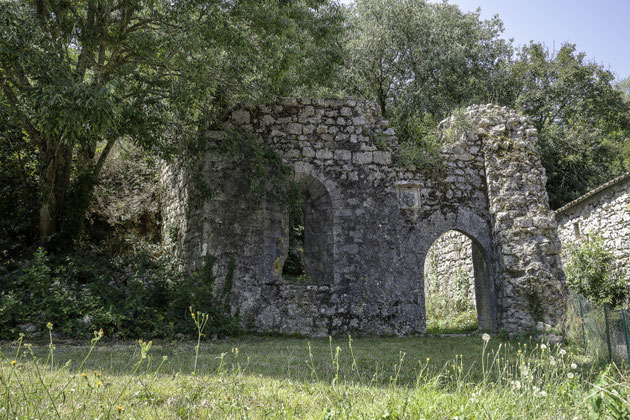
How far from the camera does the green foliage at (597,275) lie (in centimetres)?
1359

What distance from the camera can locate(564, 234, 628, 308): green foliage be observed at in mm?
13586

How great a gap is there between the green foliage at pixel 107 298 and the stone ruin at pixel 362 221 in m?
0.50

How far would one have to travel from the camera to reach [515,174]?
10211 millimetres

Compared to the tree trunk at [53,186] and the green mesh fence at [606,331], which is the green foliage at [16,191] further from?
the green mesh fence at [606,331]

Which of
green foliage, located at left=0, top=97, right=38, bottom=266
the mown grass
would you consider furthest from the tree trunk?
the mown grass

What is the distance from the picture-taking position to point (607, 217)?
46.4 ft

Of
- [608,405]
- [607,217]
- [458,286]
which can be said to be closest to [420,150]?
[458,286]

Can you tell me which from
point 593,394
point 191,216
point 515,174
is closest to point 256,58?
point 191,216

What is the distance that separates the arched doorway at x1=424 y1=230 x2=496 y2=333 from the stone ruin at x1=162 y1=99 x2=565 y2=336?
0.09 m

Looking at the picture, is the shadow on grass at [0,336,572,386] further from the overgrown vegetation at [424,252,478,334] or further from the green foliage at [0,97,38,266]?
the green foliage at [0,97,38,266]

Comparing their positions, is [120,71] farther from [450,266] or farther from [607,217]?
[607,217]

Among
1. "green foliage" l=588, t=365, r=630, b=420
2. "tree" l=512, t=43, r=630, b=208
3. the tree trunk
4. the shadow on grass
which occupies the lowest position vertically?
the shadow on grass

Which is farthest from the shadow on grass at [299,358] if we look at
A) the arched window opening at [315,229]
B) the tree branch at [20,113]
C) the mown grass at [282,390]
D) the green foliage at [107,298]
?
the tree branch at [20,113]

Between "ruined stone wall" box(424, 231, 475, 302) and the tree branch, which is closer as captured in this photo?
the tree branch
